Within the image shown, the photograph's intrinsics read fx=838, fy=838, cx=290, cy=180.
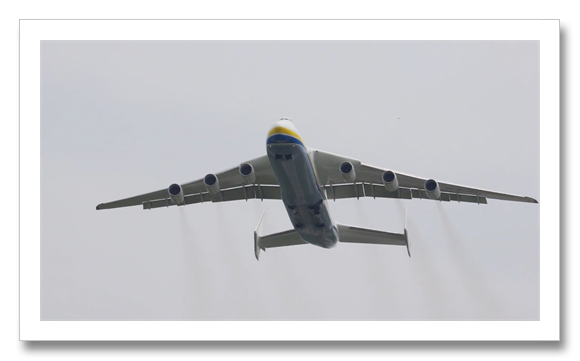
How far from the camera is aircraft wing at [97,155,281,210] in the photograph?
23.6 meters

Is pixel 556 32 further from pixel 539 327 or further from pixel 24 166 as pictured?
pixel 24 166

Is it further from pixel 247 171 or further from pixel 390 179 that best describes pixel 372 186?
pixel 247 171

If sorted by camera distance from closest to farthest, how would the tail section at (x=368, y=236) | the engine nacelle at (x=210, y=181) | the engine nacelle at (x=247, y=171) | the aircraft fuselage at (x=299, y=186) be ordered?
1. the aircraft fuselage at (x=299, y=186)
2. the engine nacelle at (x=247, y=171)
3. the engine nacelle at (x=210, y=181)
4. the tail section at (x=368, y=236)

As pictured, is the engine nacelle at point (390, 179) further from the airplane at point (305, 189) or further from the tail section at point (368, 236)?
the tail section at point (368, 236)

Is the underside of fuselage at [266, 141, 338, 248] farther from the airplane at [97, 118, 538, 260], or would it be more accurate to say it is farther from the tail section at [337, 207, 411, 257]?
the tail section at [337, 207, 411, 257]

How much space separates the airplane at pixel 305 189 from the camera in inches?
827

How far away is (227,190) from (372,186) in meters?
4.36

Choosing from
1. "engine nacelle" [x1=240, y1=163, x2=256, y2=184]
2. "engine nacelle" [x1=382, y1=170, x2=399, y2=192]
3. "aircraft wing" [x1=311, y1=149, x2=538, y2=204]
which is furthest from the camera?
"aircraft wing" [x1=311, y1=149, x2=538, y2=204]

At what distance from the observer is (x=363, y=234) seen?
2439 cm

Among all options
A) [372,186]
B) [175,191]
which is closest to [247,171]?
[175,191]

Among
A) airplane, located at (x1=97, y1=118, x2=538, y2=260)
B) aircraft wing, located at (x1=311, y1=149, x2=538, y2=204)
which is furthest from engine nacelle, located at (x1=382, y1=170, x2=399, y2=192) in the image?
aircraft wing, located at (x1=311, y1=149, x2=538, y2=204)

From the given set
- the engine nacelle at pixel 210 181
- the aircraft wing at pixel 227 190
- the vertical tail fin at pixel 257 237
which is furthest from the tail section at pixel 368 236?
the engine nacelle at pixel 210 181

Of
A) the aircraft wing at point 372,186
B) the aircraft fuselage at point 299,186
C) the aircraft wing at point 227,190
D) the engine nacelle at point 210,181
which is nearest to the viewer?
the aircraft fuselage at point 299,186

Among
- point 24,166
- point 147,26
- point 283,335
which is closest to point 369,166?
point 283,335
